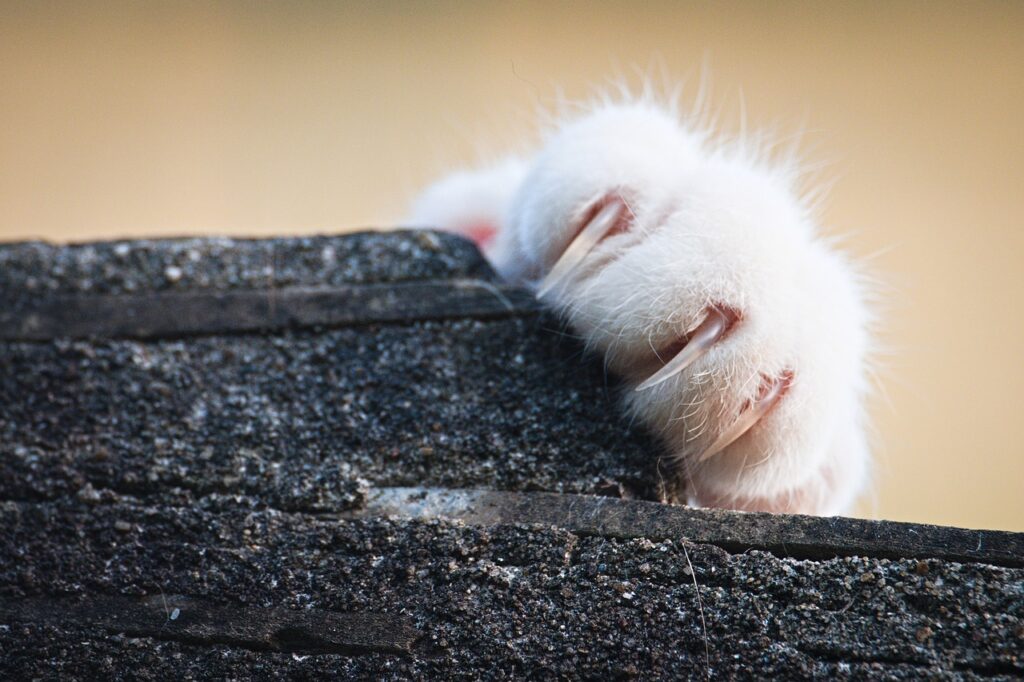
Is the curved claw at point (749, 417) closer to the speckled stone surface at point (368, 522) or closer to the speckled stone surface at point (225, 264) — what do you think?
the speckled stone surface at point (368, 522)

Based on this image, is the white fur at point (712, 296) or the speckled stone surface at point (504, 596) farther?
the white fur at point (712, 296)

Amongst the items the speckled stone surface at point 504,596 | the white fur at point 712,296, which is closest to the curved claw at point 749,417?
the white fur at point 712,296

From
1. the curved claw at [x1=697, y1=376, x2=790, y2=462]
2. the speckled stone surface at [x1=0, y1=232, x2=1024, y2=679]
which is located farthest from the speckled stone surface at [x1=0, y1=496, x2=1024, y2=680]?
the curved claw at [x1=697, y1=376, x2=790, y2=462]

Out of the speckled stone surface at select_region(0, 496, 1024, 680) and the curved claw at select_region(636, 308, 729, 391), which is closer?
the speckled stone surface at select_region(0, 496, 1024, 680)

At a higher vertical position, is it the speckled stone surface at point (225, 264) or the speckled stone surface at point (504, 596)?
the speckled stone surface at point (225, 264)

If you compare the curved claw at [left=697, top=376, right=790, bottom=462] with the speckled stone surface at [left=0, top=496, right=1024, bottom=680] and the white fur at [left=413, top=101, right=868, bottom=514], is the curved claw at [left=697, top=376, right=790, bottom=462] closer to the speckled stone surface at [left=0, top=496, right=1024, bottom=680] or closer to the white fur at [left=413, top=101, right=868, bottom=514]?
the white fur at [left=413, top=101, right=868, bottom=514]

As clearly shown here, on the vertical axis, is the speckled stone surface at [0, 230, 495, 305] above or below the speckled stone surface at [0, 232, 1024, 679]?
above

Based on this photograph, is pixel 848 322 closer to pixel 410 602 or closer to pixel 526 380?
pixel 526 380
